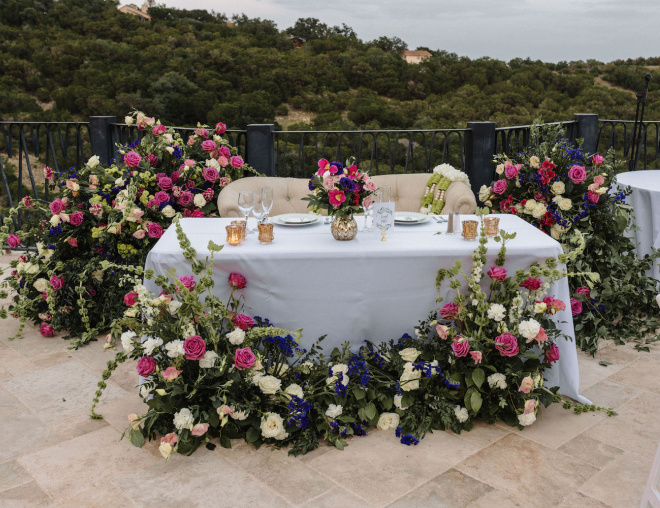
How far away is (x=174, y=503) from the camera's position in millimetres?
2082

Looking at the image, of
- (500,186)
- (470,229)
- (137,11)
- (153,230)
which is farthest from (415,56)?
(470,229)

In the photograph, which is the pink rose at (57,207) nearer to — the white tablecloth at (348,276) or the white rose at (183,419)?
the white tablecloth at (348,276)

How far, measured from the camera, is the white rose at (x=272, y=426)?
238cm

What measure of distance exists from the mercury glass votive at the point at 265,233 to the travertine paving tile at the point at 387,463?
929mm

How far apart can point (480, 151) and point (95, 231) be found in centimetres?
306

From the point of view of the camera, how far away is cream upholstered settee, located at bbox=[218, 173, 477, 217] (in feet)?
13.2

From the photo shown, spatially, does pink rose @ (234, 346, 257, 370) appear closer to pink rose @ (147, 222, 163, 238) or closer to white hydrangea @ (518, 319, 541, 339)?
white hydrangea @ (518, 319, 541, 339)

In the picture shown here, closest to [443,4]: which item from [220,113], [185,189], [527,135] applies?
[220,113]

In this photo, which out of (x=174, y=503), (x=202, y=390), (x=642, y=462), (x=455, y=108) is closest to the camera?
(x=174, y=503)

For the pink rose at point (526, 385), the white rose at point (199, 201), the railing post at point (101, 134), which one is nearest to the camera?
A: the pink rose at point (526, 385)

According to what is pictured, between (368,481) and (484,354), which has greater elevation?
(484,354)

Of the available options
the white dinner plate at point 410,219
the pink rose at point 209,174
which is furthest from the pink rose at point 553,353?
the pink rose at point 209,174

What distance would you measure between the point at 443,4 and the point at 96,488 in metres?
17.0

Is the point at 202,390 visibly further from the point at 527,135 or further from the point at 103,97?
the point at 103,97
